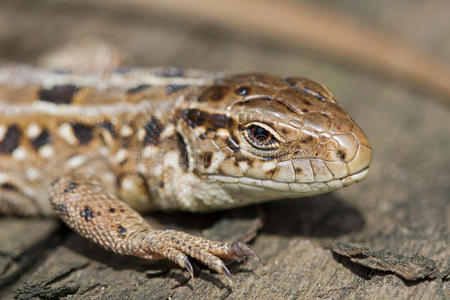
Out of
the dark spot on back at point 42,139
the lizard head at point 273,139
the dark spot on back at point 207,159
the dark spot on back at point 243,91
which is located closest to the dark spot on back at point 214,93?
the lizard head at point 273,139

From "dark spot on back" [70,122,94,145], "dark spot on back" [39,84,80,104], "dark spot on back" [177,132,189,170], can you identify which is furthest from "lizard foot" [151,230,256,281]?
"dark spot on back" [39,84,80,104]

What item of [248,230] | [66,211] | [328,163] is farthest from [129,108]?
[328,163]

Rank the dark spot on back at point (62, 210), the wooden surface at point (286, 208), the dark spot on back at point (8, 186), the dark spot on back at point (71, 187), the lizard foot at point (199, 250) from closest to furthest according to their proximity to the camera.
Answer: the lizard foot at point (199, 250), the wooden surface at point (286, 208), the dark spot on back at point (62, 210), the dark spot on back at point (71, 187), the dark spot on back at point (8, 186)

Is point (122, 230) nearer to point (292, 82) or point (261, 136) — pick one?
point (261, 136)

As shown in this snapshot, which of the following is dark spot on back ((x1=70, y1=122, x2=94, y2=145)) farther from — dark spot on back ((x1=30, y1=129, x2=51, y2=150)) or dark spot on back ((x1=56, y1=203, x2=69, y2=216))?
dark spot on back ((x1=56, y1=203, x2=69, y2=216))

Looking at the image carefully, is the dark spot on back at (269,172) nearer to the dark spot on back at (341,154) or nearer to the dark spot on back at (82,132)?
the dark spot on back at (341,154)

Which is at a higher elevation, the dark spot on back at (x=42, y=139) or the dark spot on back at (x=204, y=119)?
the dark spot on back at (x=204, y=119)

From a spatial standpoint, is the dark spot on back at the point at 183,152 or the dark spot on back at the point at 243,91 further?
the dark spot on back at the point at 183,152

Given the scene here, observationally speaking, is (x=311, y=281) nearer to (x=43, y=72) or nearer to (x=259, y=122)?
(x=259, y=122)
